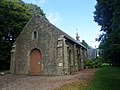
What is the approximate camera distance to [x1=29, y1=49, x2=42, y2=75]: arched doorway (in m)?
26.4

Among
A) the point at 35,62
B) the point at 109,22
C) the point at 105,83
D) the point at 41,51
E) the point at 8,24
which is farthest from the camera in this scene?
the point at 8,24

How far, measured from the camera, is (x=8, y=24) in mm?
35656

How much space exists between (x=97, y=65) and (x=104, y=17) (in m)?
27.6

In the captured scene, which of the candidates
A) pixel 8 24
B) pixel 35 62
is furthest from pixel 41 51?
pixel 8 24

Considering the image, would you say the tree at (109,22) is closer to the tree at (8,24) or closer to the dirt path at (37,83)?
the dirt path at (37,83)

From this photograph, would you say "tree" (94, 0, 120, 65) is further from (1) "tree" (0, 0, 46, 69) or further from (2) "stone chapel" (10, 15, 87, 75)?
(1) "tree" (0, 0, 46, 69)

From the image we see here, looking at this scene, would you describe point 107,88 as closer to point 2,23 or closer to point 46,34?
point 46,34

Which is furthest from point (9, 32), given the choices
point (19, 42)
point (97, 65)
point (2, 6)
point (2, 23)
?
point (97, 65)

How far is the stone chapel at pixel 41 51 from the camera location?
2505 cm

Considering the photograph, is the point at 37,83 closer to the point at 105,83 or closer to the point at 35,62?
the point at 105,83

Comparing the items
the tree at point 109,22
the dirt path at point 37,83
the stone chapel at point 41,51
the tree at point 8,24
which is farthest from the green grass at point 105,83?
the tree at point 8,24

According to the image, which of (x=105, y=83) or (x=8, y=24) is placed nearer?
(x=105, y=83)

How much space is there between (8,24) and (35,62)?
12.3 m

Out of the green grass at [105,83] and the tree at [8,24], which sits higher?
the tree at [8,24]
